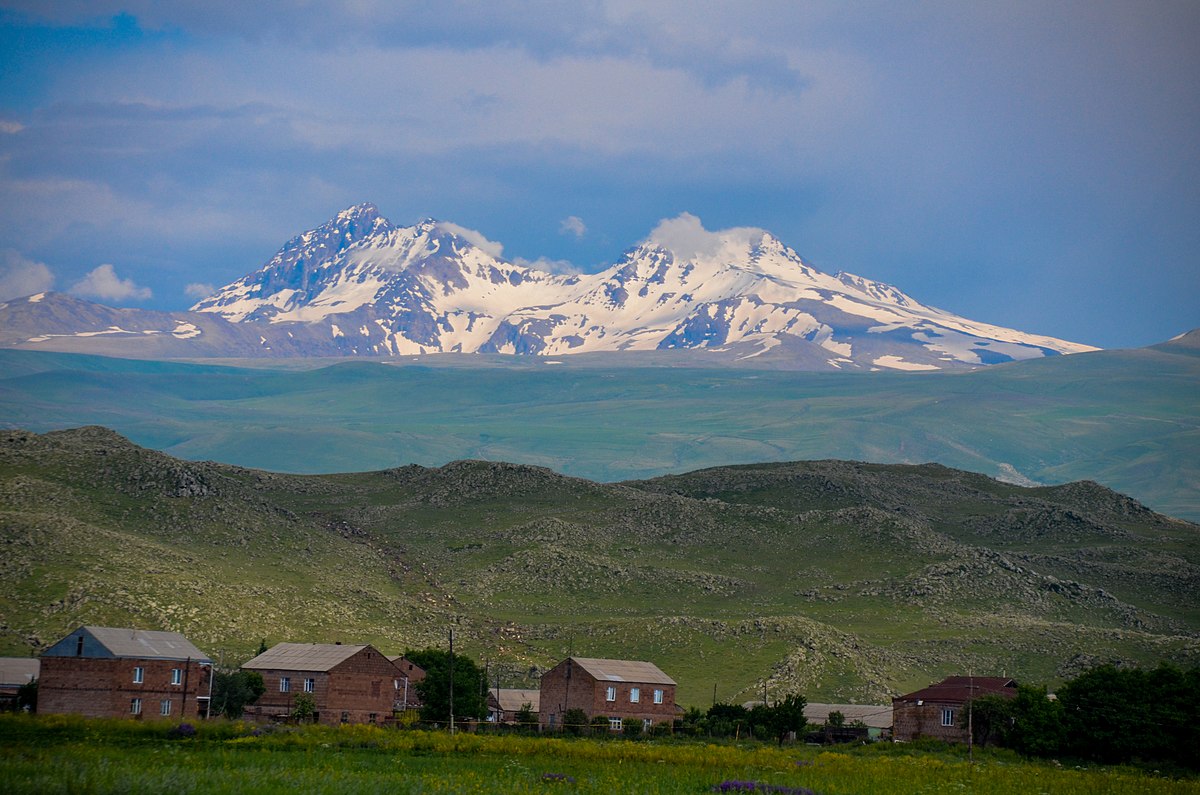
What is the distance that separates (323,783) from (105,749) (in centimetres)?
1272

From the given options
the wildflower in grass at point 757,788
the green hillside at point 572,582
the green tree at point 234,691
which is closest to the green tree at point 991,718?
the green hillside at point 572,582

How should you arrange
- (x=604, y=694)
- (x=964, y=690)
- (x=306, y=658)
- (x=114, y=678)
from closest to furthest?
(x=114, y=678) → (x=964, y=690) → (x=604, y=694) → (x=306, y=658)

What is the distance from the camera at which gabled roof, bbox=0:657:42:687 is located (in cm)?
8219

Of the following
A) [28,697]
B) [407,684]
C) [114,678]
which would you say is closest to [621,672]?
[407,684]

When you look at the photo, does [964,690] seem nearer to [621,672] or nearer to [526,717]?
[621,672]

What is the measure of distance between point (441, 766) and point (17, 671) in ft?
133

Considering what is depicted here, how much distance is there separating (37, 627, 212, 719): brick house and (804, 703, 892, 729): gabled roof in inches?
1632

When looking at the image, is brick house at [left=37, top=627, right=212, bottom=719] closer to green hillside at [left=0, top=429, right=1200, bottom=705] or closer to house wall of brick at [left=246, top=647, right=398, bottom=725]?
house wall of brick at [left=246, top=647, right=398, bottom=725]

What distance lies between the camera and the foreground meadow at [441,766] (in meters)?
42.2

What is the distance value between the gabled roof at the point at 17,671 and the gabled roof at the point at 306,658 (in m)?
12.5

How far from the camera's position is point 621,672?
9231 centimetres

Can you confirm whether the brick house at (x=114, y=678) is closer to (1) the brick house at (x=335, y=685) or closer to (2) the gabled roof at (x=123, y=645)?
(2) the gabled roof at (x=123, y=645)

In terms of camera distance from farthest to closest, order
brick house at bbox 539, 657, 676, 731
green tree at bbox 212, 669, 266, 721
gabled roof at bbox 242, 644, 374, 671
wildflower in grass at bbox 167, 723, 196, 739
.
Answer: brick house at bbox 539, 657, 676, 731
gabled roof at bbox 242, 644, 374, 671
green tree at bbox 212, 669, 266, 721
wildflower in grass at bbox 167, 723, 196, 739

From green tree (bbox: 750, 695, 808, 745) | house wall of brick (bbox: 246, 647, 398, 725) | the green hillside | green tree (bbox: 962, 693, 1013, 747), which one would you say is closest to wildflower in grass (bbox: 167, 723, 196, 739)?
house wall of brick (bbox: 246, 647, 398, 725)
